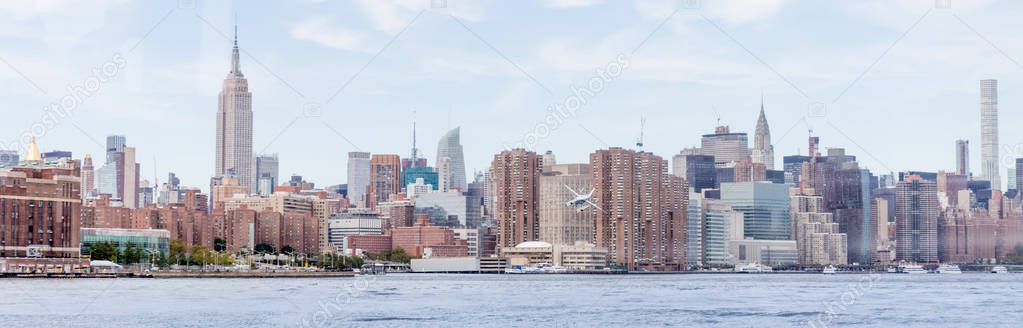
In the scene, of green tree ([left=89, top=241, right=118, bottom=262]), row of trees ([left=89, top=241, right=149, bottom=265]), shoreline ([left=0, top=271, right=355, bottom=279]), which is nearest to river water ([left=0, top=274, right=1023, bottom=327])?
shoreline ([left=0, top=271, right=355, bottom=279])

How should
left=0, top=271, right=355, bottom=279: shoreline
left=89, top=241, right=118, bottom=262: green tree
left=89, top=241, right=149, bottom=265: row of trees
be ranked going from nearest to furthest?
left=0, top=271, right=355, bottom=279: shoreline, left=89, top=241, right=118, bottom=262: green tree, left=89, top=241, right=149, bottom=265: row of trees

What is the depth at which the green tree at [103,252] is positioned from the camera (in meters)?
186

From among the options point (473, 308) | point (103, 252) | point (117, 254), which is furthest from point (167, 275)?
point (473, 308)

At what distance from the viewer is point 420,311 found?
93.2 m

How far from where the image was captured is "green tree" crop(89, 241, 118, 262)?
186 meters

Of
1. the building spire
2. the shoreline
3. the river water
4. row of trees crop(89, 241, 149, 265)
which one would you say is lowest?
the river water

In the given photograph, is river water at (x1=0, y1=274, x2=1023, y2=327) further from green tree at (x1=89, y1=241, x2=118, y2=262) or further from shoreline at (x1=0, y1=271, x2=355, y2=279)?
green tree at (x1=89, y1=241, x2=118, y2=262)

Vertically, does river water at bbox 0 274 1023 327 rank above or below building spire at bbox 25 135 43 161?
below

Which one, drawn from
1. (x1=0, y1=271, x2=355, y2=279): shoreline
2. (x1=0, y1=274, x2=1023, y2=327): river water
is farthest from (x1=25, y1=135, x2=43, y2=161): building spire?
(x1=0, y1=274, x2=1023, y2=327): river water

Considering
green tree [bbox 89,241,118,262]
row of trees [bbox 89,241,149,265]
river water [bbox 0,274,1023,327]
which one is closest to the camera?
river water [bbox 0,274,1023,327]

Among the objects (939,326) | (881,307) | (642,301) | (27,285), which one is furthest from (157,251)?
(939,326)

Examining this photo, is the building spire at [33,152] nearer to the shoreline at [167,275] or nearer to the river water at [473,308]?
the shoreline at [167,275]

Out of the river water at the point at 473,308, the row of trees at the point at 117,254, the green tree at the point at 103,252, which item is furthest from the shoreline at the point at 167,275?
the river water at the point at 473,308

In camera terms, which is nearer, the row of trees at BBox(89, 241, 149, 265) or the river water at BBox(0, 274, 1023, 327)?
the river water at BBox(0, 274, 1023, 327)
